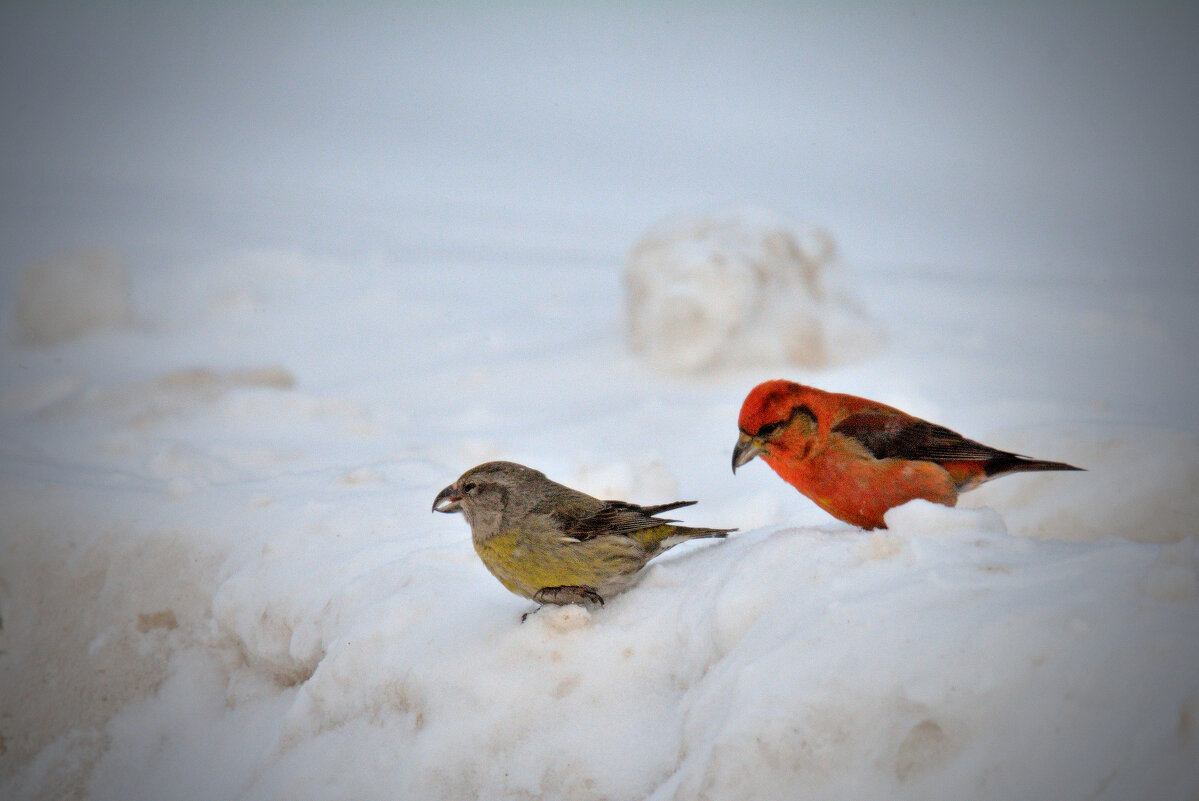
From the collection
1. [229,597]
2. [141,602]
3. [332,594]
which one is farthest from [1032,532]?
[141,602]

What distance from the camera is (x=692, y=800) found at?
170 centimetres

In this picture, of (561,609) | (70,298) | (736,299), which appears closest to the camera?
(561,609)

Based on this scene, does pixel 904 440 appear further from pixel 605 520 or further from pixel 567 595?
pixel 567 595

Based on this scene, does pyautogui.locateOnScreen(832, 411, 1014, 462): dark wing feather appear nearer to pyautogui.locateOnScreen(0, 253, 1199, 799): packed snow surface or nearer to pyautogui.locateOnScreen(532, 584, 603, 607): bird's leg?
pyautogui.locateOnScreen(0, 253, 1199, 799): packed snow surface

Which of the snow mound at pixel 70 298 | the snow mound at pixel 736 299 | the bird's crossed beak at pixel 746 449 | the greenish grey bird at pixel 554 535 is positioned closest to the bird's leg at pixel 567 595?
the greenish grey bird at pixel 554 535

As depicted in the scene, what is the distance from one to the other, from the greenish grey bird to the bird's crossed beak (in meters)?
0.20

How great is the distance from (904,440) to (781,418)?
0.33 m

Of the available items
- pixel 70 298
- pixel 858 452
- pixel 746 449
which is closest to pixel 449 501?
pixel 746 449

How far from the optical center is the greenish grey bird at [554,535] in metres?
2.31

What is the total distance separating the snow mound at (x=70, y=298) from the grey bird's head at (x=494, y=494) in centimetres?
497

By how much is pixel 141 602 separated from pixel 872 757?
111 inches

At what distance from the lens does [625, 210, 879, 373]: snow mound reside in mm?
5750

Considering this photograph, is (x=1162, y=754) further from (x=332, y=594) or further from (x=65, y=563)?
(x=65, y=563)

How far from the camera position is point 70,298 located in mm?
6223
